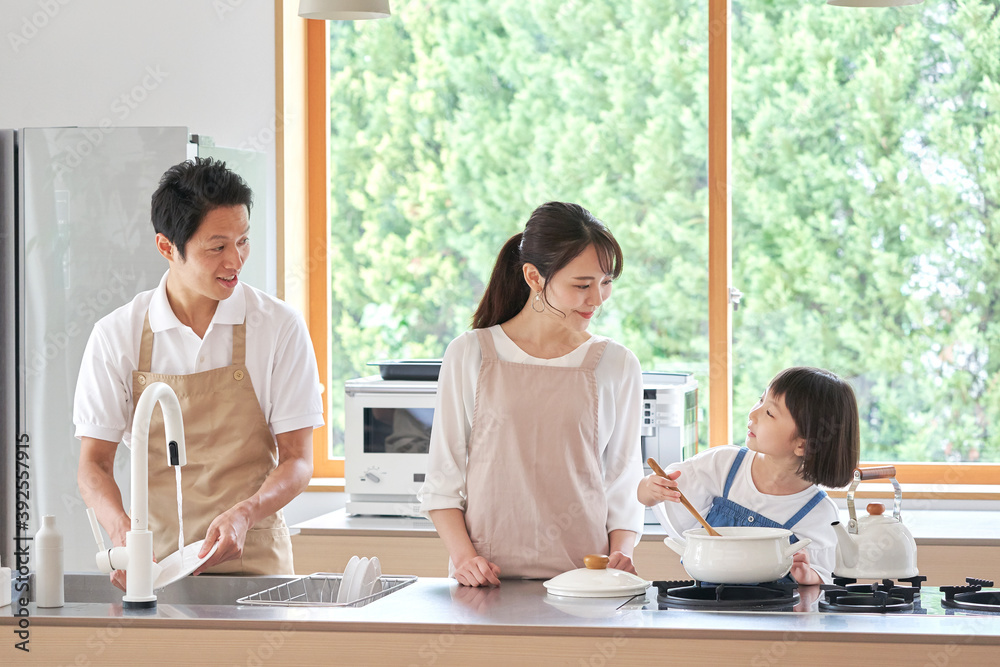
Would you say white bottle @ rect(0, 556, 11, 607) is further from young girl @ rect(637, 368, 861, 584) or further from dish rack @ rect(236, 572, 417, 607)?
young girl @ rect(637, 368, 861, 584)

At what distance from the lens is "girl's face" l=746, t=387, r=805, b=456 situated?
1.94 meters

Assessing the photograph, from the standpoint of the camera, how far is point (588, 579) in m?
1.62

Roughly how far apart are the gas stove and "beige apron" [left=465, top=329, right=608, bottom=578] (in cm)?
22

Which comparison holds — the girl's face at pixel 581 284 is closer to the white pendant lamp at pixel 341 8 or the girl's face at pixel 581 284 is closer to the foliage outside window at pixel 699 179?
the white pendant lamp at pixel 341 8

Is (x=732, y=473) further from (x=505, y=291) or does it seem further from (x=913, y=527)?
(x=913, y=527)

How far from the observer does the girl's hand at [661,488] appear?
5.75ft

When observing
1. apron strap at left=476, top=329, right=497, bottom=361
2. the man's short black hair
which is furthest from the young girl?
the man's short black hair

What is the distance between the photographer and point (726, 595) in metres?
1.60

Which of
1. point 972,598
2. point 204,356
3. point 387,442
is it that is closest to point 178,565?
point 204,356

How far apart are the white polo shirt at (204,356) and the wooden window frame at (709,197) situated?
1.63 m

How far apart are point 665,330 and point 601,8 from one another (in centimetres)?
107

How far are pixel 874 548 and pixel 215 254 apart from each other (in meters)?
1.21

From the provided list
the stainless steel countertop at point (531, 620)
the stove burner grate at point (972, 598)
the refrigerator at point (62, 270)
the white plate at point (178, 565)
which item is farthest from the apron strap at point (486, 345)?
the refrigerator at point (62, 270)

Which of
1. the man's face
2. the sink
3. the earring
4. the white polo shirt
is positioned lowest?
the sink
